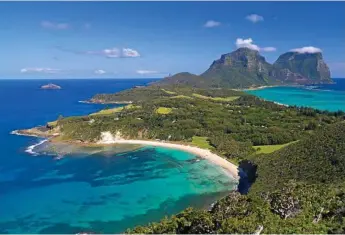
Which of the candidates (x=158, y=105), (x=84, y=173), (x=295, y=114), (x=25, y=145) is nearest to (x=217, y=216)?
(x=84, y=173)

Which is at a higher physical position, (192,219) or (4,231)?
(192,219)

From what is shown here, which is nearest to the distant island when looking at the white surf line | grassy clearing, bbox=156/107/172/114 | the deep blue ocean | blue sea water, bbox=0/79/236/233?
grassy clearing, bbox=156/107/172/114

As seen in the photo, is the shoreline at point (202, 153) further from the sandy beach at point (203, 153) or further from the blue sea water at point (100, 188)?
the blue sea water at point (100, 188)

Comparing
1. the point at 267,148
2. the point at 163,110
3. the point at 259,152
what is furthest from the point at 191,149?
the point at 163,110

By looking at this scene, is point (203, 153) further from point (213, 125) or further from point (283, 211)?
point (283, 211)

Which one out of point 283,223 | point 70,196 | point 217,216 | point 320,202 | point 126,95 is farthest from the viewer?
point 126,95

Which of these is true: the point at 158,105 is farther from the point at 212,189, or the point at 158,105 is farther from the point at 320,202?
the point at 320,202

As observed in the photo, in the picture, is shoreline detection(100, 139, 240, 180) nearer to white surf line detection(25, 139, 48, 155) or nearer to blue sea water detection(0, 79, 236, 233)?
blue sea water detection(0, 79, 236, 233)
